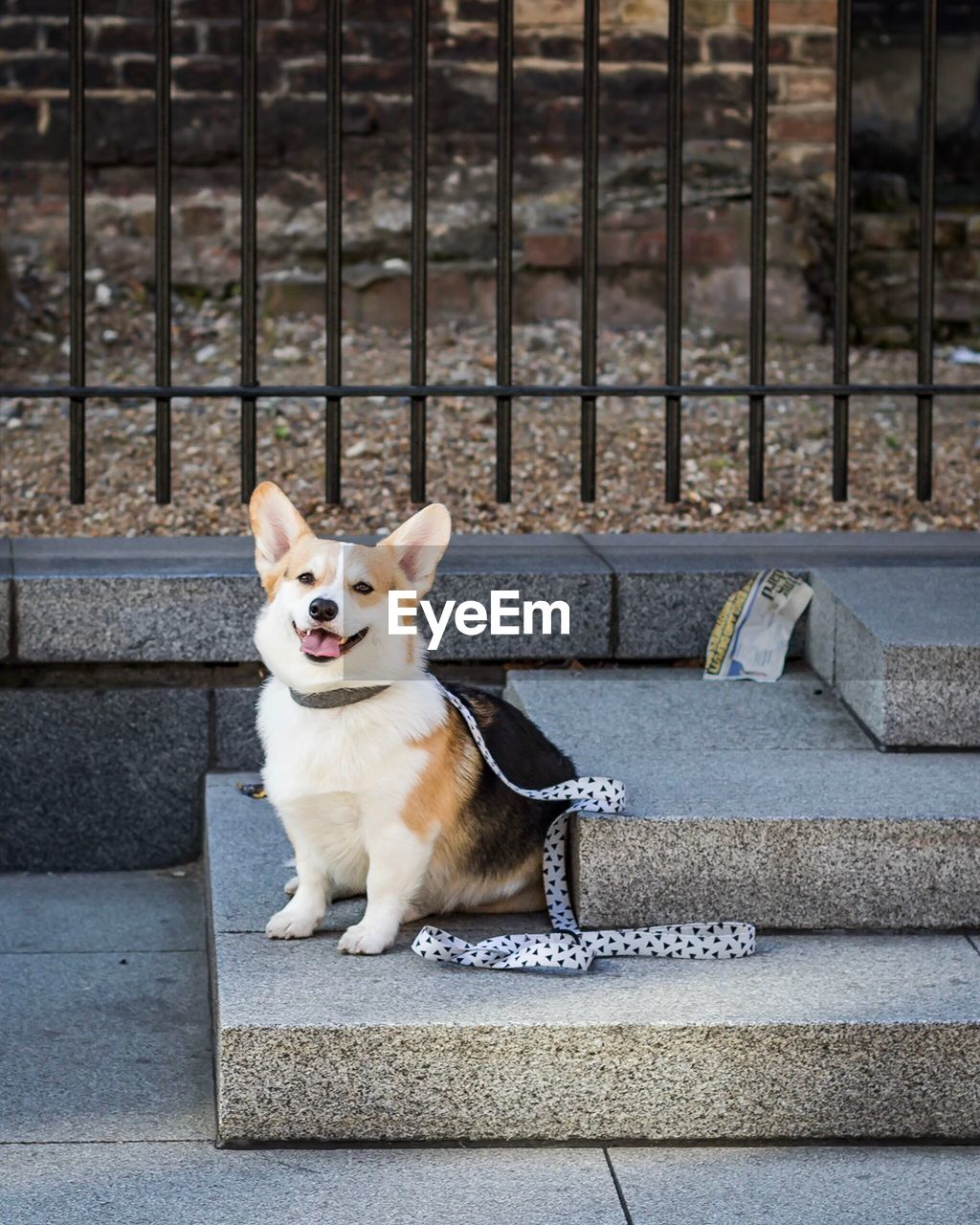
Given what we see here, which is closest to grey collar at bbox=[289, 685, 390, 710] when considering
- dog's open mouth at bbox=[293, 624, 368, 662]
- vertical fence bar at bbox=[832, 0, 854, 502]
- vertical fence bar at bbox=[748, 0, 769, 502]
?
dog's open mouth at bbox=[293, 624, 368, 662]

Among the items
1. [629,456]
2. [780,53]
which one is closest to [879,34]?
[780,53]

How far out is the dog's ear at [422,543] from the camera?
3807mm

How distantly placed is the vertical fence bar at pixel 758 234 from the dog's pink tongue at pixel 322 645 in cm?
256

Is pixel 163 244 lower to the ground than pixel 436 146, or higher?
lower

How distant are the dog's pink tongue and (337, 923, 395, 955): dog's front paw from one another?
584 millimetres

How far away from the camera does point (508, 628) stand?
5348 millimetres

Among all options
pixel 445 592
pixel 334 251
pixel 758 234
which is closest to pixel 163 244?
pixel 334 251

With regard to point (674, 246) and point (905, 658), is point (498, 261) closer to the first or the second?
point (674, 246)

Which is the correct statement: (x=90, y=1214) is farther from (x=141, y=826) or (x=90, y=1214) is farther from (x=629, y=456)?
(x=629, y=456)

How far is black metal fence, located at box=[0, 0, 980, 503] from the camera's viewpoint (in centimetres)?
567

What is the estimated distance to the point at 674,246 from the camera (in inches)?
229

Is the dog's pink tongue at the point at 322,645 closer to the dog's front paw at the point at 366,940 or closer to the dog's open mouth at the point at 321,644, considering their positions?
the dog's open mouth at the point at 321,644

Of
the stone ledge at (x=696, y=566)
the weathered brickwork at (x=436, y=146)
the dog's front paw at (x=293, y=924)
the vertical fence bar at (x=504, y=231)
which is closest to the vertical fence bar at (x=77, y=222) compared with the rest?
the vertical fence bar at (x=504, y=231)

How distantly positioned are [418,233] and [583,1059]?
121 inches
